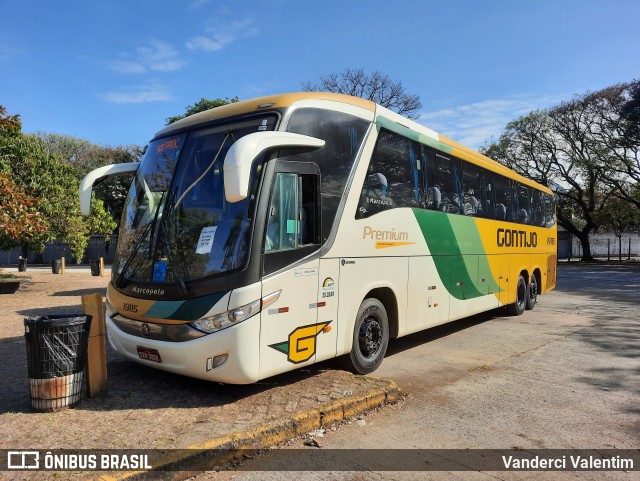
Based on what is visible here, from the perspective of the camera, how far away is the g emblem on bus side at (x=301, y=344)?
480 centimetres

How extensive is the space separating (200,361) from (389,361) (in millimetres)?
3534

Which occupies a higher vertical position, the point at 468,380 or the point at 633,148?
the point at 633,148

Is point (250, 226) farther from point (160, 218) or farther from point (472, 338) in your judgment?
point (472, 338)

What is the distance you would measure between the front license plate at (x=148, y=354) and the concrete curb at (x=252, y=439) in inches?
53.1

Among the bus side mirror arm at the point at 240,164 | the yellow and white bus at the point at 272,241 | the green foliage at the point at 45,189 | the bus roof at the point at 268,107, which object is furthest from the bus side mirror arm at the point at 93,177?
the green foliage at the point at 45,189

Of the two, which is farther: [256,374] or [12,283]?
[12,283]

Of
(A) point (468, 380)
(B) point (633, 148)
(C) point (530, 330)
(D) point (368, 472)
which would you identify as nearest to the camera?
(D) point (368, 472)

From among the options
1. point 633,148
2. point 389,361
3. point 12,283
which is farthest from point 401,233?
point 633,148

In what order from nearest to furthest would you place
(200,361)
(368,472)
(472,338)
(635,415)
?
1. (368,472)
2. (200,361)
3. (635,415)
4. (472,338)

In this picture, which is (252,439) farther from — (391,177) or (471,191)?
(471,191)

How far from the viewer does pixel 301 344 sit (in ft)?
16.3

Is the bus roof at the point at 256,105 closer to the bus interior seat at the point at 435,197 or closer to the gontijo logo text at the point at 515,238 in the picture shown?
the bus interior seat at the point at 435,197

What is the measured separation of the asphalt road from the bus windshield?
2.03 metres

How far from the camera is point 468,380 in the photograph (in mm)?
6066
